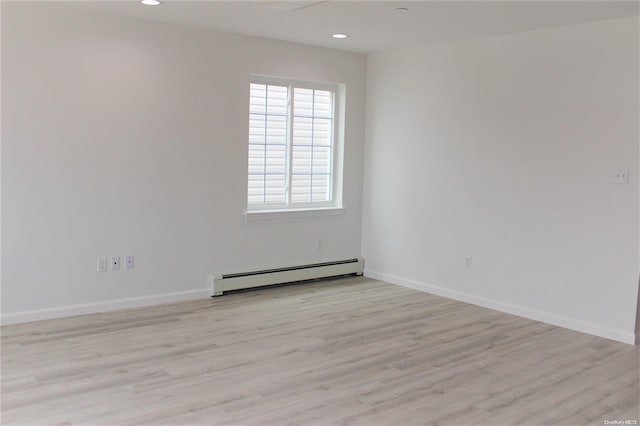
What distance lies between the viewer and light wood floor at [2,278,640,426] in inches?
123

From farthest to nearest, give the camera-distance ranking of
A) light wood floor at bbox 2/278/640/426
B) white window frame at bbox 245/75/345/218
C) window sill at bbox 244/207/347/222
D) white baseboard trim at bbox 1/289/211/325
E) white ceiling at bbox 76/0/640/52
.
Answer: white window frame at bbox 245/75/345/218
window sill at bbox 244/207/347/222
white baseboard trim at bbox 1/289/211/325
white ceiling at bbox 76/0/640/52
light wood floor at bbox 2/278/640/426

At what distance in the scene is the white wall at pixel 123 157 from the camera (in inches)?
175

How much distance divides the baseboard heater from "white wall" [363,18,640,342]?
0.26 meters

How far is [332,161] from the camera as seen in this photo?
6.40m

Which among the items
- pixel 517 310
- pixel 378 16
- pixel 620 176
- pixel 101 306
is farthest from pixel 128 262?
pixel 620 176

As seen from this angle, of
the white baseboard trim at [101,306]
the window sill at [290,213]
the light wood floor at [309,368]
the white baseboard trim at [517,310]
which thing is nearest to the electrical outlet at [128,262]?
the white baseboard trim at [101,306]

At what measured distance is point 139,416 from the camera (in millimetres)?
3033

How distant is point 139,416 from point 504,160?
141 inches

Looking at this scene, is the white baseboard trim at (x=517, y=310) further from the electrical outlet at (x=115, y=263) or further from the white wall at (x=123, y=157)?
the electrical outlet at (x=115, y=263)

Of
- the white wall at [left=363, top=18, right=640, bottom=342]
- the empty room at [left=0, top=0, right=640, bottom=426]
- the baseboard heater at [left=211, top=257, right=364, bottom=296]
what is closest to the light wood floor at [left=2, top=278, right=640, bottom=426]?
the empty room at [left=0, top=0, right=640, bottom=426]

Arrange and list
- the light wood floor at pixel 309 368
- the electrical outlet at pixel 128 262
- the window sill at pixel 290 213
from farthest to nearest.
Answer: the window sill at pixel 290 213 → the electrical outlet at pixel 128 262 → the light wood floor at pixel 309 368

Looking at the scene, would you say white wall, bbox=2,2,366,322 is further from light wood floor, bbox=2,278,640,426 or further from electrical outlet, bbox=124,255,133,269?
light wood floor, bbox=2,278,640,426

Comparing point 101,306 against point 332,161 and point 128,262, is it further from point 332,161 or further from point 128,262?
point 332,161

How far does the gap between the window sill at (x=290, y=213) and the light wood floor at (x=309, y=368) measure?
879 mm
